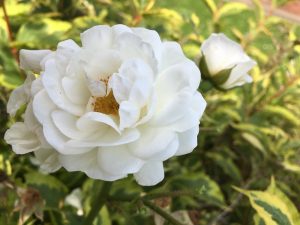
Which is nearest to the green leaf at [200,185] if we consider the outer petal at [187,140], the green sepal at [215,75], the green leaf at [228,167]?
the green leaf at [228,167]

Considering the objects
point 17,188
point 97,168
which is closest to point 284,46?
point 17,188

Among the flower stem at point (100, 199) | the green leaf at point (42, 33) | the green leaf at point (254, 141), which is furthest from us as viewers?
the green leaf at point (254, 141)

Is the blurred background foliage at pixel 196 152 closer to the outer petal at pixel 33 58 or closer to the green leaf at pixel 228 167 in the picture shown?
the green leaf at pixel 228 167

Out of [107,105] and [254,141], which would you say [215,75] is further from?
[254,141]

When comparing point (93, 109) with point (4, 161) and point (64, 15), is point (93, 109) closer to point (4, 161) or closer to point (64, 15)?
point (4, 161)

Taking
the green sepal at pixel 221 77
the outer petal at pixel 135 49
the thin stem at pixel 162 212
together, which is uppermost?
the outer petal at pixel 135 49

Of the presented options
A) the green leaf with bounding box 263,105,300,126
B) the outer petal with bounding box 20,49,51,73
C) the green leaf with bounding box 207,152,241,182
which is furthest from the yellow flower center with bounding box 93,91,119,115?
the green leaf with bounding box 263,105,300,126

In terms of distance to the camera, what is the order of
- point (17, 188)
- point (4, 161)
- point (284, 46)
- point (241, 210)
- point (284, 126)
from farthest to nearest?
point (284, 126), point (284, 46), point (241, 210), point (4, 161), point (17, 188)

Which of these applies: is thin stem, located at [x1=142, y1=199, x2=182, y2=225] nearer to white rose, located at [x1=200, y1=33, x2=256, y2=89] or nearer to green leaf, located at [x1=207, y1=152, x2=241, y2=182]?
white rose, located at [x1=200, y1=33, x2=256, y2=89]
